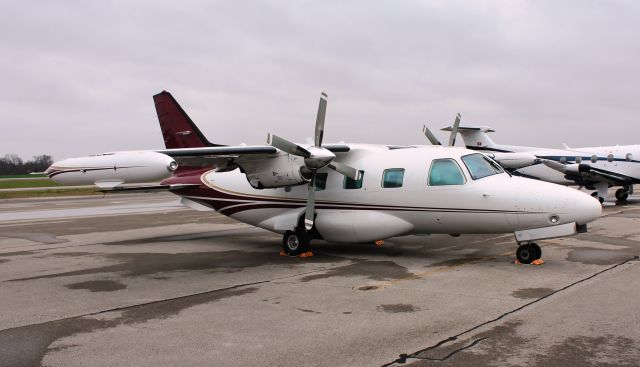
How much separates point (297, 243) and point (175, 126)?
6454mm

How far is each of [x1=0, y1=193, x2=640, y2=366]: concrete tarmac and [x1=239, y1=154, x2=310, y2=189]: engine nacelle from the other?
181cm

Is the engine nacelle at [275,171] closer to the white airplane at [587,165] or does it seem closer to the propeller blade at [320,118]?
the propeller blade at [320,118]

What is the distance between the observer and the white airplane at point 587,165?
27.2 m

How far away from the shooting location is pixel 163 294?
849 centimetres

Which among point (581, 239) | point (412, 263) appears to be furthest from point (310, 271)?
point (581, 239)

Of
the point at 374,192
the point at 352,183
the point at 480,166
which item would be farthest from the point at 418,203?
the point at 352,183

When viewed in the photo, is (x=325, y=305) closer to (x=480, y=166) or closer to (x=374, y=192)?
(x=374, y=192)

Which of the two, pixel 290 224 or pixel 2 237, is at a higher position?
pixel 290 224

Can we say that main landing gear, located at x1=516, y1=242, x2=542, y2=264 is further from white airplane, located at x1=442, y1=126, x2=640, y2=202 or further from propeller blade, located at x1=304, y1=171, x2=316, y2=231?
white airplane, located at x1=442, y1=126, x2=640, y2=202

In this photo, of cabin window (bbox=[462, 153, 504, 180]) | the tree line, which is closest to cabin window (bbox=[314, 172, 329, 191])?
cabin window (bbox=[462, 153, 504, 180])

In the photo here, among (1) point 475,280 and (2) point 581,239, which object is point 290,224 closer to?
(1) point 475,280

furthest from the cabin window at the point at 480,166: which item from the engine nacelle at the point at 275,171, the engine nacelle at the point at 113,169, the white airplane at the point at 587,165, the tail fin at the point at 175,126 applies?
the white airplane at the point at 587,165

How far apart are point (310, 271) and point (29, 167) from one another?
122 metres

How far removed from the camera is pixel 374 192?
40.4ft
